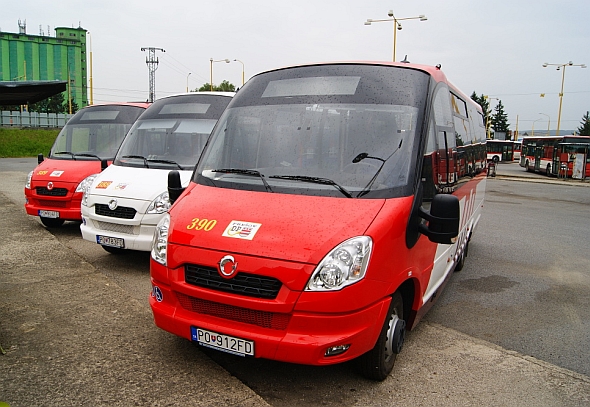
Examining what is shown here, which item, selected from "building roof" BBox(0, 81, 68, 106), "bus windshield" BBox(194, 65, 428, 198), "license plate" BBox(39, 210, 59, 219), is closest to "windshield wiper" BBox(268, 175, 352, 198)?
"bus windshield" BBox(194, 65, 428, 198)

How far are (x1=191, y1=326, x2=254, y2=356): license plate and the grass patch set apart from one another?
1729 inches

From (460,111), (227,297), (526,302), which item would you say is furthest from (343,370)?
(460,111)

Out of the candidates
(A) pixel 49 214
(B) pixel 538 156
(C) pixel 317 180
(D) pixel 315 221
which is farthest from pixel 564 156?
(D) pixel 315 221

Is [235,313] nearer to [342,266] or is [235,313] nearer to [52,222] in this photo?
[342,266]

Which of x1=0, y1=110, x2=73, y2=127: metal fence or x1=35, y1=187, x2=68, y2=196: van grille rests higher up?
x1=0, y1=110, x2=73, y2=127: metal fence

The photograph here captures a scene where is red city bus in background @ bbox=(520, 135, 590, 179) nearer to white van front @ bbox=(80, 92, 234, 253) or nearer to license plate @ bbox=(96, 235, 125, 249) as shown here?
white van front @ bbox=(80, 92, 234, 253)

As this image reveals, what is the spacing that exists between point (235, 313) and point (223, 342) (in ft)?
0.67

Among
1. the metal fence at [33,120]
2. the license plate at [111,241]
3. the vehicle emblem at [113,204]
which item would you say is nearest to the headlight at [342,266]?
the license plate at [111,241]

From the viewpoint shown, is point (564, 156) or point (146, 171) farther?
point (564, 156)

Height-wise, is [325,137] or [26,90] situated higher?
[26,90]

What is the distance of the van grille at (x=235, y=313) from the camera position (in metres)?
3.35

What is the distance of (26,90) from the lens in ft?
15.8

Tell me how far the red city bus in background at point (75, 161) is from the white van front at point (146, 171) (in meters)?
1.28

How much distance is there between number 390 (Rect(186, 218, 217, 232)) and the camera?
3.68 m
